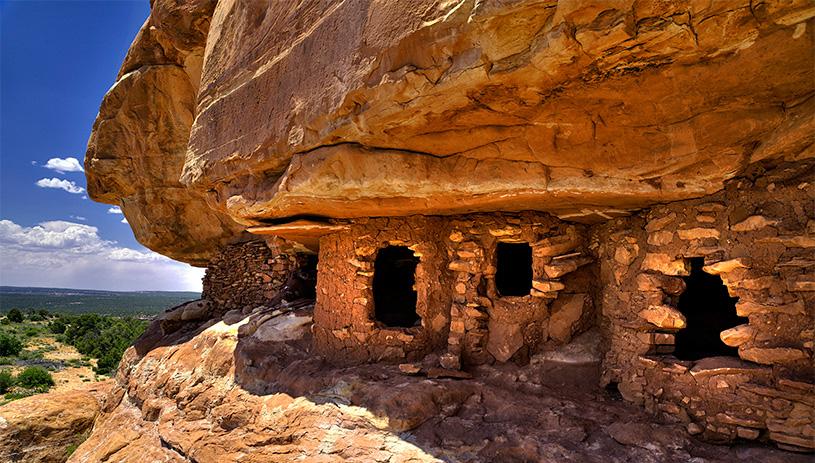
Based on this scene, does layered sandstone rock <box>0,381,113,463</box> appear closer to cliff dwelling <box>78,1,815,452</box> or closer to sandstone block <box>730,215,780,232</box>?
cliff dwelling <box>78,1,815,452</box>

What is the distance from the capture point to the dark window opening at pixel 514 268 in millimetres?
6680

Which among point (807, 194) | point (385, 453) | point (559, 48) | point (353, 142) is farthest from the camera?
point (353, 142)

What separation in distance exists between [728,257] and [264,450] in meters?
4.24

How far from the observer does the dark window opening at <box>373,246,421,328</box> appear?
23.7 ft

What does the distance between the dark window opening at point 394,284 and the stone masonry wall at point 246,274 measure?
1.63m

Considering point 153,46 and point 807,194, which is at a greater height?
point 153,46

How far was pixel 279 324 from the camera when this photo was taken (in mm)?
6035

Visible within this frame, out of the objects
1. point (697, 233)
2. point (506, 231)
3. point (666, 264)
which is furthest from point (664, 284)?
point (506, 231)

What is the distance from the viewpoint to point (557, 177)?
11.7 feet

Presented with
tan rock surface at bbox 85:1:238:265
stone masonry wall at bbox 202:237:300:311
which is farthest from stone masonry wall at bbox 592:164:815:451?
tan rock surface at bbox 85:1:238:265

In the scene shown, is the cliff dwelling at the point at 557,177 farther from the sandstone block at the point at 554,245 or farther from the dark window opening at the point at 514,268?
the dark window opening at the point at 514,268

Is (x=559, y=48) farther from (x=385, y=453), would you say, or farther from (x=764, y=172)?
(x=385, y=453)

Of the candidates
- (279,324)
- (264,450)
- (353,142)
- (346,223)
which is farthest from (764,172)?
(279,324)

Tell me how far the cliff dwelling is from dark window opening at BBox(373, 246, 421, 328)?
1926mm
